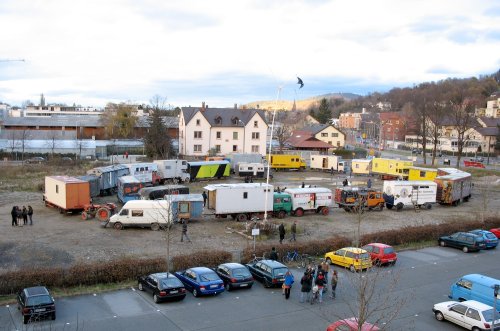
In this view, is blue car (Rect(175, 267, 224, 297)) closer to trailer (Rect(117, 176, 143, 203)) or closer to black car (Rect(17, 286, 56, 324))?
black car (Rect(17, 286, 56, 324))

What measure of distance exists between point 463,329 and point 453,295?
3.00 m

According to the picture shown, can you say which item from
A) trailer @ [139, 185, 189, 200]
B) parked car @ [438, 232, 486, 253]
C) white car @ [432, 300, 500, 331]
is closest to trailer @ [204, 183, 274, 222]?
trailer @ [139, 185, 189, 200]

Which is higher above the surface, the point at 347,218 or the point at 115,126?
the point at 115,126

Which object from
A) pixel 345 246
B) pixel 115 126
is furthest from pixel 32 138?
pixel 345 246

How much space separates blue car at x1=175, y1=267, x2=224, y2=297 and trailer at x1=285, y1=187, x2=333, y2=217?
17172 millimetres

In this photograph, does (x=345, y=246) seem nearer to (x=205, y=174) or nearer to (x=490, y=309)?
(x=490, y=309)

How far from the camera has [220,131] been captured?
76812 mm

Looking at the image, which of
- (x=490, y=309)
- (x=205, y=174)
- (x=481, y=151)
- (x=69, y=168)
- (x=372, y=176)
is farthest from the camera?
(x=481, y=151)

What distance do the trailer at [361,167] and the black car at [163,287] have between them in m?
47.8

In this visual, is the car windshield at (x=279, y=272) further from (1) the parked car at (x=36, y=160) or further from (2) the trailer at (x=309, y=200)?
(1) the parked car at (x=36, y=160)

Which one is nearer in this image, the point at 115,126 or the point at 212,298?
the point at 212,298

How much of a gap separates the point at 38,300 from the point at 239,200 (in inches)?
749

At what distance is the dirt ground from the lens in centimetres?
2477

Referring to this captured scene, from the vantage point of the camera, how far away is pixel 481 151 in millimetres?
107938
